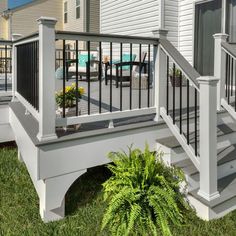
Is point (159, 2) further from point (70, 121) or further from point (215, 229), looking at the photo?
point (215, 229)

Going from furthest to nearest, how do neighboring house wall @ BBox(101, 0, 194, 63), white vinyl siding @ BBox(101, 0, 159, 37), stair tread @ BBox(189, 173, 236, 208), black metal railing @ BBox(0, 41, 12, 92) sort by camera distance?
white vinyl siding @ BBox(101, 0, 159, 37), neighboring house wall @ BBox(101, 0, 194, 63), black metal railing @ BBox(0, 41, 12, 92), stair tread @ BBox(189, 173, 236, 208)

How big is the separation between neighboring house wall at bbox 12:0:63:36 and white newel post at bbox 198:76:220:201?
683 inches

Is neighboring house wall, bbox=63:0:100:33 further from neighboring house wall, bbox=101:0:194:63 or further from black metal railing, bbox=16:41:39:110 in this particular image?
black metal railing, bbox=16:41:39:110

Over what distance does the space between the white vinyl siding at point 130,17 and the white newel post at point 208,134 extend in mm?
5647

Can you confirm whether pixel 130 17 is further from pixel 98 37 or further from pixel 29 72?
pixel 98 37

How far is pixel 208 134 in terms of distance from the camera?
8.96 feet

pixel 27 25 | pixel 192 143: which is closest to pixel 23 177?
pixel 192 143

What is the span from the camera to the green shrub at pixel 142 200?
2.64m

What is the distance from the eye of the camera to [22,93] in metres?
4.28

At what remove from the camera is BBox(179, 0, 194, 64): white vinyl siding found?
292 inches

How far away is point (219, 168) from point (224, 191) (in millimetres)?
340

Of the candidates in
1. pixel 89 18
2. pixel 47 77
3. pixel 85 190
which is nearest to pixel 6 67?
pixel 85 190

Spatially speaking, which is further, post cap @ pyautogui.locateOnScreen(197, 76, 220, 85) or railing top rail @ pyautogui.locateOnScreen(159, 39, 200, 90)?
railing top rail @ pyautogui.locateOnScreen(159, 39, 200, 90)

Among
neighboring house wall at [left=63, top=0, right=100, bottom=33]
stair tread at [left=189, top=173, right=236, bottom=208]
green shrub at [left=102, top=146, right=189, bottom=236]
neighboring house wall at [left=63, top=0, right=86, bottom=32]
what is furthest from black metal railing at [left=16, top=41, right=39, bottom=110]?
neighboring house wall at [left=63, top=0, right=86, bottom=32]
